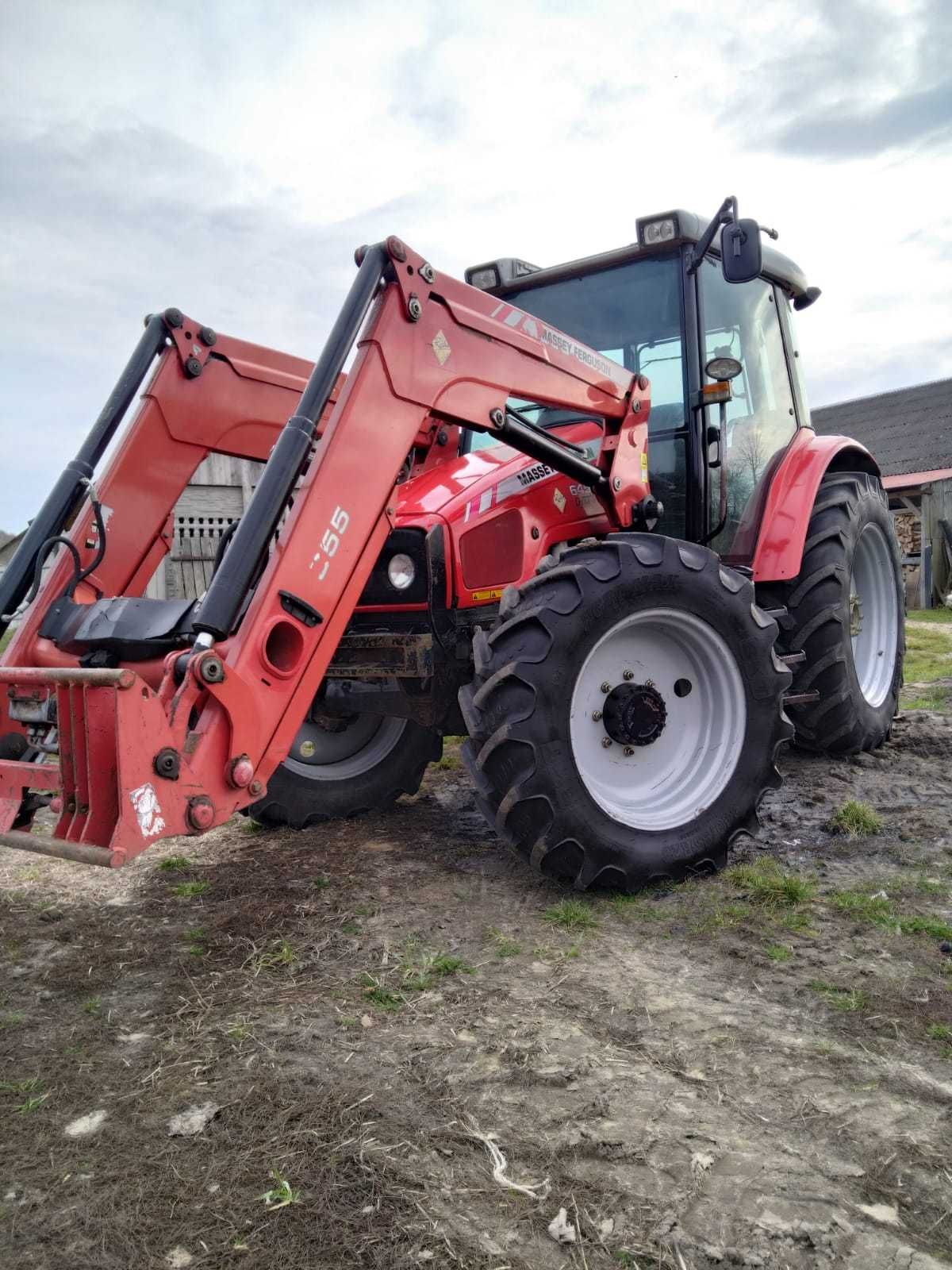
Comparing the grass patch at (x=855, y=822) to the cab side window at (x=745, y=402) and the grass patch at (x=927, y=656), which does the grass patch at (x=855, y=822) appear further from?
the grass patch at (x=927, y=656)

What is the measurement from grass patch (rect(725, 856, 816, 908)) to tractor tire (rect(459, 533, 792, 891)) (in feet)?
0.35

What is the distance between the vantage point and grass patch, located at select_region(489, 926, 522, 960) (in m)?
3.04

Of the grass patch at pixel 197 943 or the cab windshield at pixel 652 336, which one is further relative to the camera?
the cab windshield at pixel 652 336

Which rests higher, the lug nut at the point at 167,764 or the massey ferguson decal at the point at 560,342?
the massey ferguson decal at the point at 560,342

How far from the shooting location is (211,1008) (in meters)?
2.72

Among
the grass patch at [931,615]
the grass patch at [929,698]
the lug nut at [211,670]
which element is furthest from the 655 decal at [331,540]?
the grass patch at [931,615]

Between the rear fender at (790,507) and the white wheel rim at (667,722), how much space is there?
123cm

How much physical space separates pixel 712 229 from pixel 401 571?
2.02 meters

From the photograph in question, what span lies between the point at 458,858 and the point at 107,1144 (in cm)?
215

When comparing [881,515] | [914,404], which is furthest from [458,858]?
[914,404]

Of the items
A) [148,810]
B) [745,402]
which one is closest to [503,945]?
[148,810]

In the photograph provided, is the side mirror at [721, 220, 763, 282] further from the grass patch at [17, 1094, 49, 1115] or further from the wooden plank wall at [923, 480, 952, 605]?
the wooden plank wall at [923, 480, 952, 605]

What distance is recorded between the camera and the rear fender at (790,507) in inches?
195

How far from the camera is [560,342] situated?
3.99 meters
